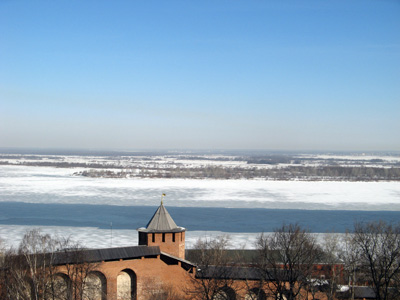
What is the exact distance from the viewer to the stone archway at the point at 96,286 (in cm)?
1270

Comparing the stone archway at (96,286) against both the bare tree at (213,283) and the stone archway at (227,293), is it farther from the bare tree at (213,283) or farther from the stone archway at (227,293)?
the stone archway at (227,293)

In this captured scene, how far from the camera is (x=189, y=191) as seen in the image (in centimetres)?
4084

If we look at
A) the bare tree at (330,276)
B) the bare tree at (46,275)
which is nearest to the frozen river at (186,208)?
the bare tree at (330,276)

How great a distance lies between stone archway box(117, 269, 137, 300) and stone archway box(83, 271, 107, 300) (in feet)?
1.44

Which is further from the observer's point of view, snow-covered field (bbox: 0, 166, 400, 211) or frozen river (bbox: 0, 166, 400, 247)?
snow-covered field (bbox: 0, 166, 400, 211)

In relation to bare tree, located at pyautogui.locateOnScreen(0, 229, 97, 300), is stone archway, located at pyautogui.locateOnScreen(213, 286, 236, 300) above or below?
below

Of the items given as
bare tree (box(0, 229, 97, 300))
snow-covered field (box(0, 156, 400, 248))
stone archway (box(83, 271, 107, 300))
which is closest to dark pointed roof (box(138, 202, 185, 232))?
stone archway (box(83, 271, 107, 300))

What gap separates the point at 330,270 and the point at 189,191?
26463 mm

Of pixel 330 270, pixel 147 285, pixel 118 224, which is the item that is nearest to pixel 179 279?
pixel 147 285

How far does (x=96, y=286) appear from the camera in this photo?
12719mm

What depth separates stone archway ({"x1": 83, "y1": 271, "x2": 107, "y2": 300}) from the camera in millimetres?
12705

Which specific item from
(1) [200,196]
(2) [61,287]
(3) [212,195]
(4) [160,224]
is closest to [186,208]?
(1) [200,196]

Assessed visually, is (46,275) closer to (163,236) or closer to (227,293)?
(163,236)

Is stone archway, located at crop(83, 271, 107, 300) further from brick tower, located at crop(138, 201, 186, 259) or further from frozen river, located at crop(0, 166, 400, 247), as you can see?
frozen river, located at crop(0, 166, 400, 247)
